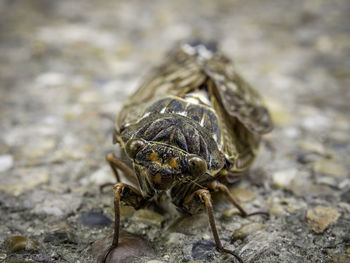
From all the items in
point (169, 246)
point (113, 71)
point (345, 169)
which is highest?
Answer: point (113, 71)

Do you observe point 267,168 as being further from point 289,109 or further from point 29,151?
point 29,151

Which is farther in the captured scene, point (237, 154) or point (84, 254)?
point (237, 154)

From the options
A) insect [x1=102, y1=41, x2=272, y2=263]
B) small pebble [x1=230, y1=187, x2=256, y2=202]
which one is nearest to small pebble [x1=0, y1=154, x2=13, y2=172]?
insect [x1=102, y1=41, x2=272, y2=263]

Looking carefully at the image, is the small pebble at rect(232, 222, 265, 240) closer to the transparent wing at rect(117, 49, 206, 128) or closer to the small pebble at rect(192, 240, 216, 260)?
the small pebble at rect(192, 240, 216, 260)

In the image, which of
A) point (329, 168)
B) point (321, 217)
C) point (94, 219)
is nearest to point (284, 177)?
point (329, 168)

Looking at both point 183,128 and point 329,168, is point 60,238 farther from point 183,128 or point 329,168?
point 329,168

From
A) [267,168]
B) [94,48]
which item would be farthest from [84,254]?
[94,48]
